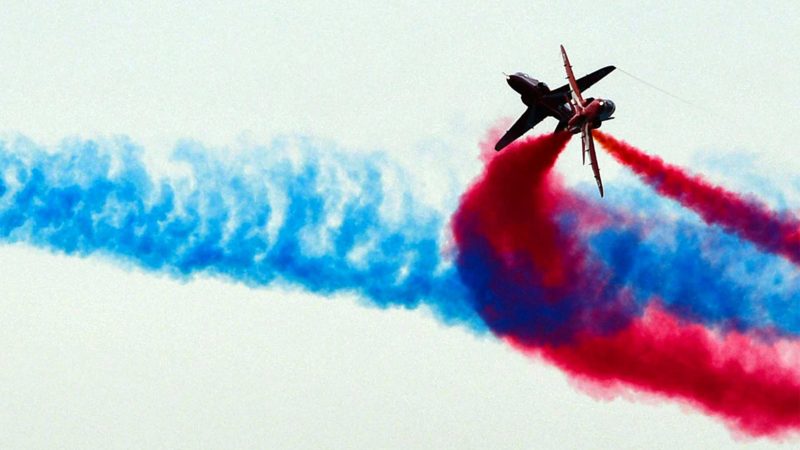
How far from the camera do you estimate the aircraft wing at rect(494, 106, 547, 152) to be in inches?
4515

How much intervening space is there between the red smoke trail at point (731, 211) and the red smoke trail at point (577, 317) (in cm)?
525

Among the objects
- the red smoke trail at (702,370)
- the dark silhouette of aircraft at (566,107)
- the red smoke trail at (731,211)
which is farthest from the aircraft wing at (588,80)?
the red smoke trail at (702,370)

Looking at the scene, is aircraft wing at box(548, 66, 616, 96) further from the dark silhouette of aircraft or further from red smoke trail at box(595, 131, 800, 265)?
red smoke trail at box(595, 131, 800, 265)

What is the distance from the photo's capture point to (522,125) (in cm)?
11556

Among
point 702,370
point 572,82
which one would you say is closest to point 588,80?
point 572,82

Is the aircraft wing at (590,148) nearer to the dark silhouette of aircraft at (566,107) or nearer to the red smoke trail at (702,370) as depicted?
the dark silhouette of aircraft at (566,107)

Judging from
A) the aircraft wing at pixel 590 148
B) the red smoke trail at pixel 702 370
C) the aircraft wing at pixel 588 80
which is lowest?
the red smoke trail at pixel 702 370

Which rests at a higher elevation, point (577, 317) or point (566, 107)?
point (566, 107)

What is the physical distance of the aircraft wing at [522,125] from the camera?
115 m

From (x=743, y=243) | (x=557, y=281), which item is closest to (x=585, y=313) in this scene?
(x=557, y=281)

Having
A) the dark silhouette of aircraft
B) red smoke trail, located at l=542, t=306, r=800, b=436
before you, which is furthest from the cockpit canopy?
red smoke trail, located at l=542, t=306, r=800, b=436

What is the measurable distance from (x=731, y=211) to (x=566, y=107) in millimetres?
12203

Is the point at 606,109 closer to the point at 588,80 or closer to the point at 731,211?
the point at 588,80

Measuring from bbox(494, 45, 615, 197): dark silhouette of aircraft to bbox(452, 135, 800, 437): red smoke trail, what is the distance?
Result: 4.79 feet
